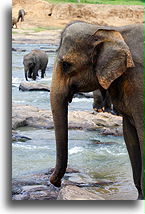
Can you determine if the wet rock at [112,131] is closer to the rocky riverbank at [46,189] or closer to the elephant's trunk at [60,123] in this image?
the rocky riverbank at [46,189]

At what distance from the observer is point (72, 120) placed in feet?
16.8

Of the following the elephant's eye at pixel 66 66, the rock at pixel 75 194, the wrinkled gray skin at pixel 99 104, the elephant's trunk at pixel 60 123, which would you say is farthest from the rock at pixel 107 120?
the elephant's eye at pixel 66 66

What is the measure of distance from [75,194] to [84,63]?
71 cm

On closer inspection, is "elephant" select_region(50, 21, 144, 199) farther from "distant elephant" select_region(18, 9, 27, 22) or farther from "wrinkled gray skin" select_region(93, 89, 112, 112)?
"wrinkled gray skin" select_region(93, 89, 112, 112)

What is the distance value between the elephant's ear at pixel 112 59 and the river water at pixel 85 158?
771mm

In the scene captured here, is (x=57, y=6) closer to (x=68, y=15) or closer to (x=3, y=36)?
(x=68, y=15)

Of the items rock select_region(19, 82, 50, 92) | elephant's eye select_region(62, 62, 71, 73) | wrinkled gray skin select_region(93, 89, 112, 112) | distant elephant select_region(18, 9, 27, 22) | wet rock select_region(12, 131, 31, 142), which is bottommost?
wrinkled gray skin select_region(93, 89, 112, 112)

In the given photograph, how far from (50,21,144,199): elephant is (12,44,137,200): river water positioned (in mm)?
531

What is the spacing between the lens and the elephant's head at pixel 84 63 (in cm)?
288

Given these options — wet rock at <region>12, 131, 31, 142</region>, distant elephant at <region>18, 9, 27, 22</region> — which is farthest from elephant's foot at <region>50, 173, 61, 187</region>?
→ distant elephant at <region>18, 9, 27, 22</region>

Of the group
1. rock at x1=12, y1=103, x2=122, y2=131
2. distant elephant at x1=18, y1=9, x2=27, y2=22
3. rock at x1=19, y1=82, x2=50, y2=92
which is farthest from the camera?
rock at x1=19, y1=82, x2=50, y2=92

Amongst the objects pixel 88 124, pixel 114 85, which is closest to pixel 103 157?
pixel 88 124

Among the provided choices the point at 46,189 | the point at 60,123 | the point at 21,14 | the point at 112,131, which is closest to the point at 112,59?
the point at 60,123

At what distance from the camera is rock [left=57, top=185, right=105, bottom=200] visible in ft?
10.5
